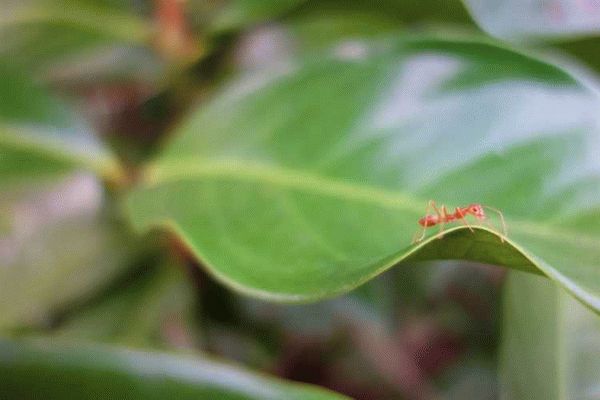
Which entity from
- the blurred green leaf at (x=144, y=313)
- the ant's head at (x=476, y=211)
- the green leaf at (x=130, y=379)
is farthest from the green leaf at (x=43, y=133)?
the ant's head at (x=476, y=211)

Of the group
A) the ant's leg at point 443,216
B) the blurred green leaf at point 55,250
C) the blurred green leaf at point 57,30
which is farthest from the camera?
the blurred green leaf at point 57,30

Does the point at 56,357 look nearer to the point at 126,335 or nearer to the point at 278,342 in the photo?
the point at 126,335

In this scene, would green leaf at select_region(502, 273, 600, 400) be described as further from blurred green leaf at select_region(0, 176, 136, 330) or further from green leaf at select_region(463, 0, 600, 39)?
blurred green leaf at select_region(0, 176, 136, 330)

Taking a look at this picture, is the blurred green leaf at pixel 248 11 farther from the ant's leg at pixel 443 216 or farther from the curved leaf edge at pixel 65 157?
the ant's leg at pixel 443 216

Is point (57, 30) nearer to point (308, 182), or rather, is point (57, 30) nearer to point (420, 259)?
point (308, 182)

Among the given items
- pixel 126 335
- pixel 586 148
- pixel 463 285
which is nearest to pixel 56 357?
pixel 126 335

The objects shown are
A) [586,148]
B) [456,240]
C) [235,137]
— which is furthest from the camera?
[235,137]
